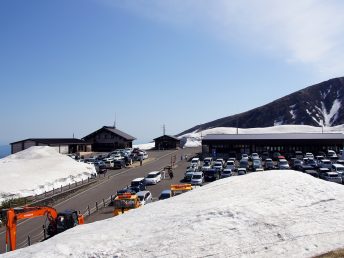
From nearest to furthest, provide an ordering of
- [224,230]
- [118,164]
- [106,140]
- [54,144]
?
[224,230]
[118,164]
[54,144]
[106,140]

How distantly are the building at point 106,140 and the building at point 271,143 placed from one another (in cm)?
2223

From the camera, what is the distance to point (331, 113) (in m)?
191

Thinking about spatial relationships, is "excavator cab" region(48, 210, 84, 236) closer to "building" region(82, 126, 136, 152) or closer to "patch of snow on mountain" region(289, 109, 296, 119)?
"building" region(82, 126, 136, 152)

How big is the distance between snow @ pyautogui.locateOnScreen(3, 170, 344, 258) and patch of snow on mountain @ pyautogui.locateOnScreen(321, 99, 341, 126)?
173985mm

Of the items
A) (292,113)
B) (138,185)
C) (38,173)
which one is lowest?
(138,185)

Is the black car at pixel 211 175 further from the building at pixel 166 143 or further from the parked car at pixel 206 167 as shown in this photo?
the building at pixel 166 143

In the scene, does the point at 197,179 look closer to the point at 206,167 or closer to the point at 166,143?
the point at 206,167

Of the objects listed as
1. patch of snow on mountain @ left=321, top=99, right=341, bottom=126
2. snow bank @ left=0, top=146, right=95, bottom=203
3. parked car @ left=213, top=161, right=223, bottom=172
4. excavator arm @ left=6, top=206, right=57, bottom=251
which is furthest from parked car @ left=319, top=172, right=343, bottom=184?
patch of snow on mountain @ left=321, top=99, right=341, bottom=126

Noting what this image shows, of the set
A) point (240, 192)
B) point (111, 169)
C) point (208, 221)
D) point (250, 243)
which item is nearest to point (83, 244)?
point (208, 221)

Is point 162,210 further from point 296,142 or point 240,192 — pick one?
point 296,142

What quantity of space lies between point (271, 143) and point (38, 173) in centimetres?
3838

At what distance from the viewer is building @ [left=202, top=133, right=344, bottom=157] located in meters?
60.4

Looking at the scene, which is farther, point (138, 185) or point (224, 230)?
point (138, 185)

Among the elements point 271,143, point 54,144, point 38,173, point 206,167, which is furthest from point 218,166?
point 54,144
